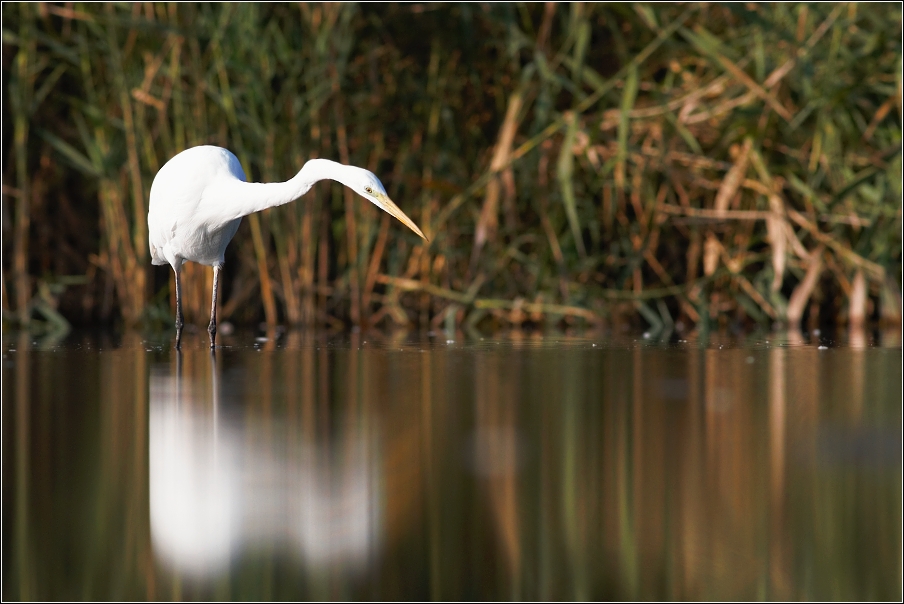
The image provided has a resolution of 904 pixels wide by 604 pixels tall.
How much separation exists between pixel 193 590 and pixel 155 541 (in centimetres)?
21

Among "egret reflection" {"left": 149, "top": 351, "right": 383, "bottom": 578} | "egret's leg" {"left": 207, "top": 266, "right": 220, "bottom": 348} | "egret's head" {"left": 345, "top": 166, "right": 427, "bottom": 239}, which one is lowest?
"egret reflection" {"left": 149, "top": 351, "right": 383, "bottom": 578}

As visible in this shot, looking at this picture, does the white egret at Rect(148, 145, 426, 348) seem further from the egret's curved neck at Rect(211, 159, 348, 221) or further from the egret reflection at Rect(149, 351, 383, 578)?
the egret reflection at Rect(149, 351, 383, 578)

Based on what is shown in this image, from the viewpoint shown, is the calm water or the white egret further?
the white egret

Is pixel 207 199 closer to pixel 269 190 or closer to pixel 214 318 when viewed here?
pixel 269 190

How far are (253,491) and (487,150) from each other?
3863 millimetres

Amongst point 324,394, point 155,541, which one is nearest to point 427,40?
point 324,394

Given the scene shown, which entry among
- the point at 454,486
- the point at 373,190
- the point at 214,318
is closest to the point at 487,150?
the point at 214,318

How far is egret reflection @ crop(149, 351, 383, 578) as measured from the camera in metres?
1.52

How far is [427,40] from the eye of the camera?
5.35 m

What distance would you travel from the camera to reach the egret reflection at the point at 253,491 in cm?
152

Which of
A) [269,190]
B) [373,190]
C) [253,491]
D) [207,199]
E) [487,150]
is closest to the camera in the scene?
[253,491]

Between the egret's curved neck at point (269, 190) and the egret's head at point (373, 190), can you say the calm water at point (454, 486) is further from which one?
the egret's curved neck at point (269, 190)

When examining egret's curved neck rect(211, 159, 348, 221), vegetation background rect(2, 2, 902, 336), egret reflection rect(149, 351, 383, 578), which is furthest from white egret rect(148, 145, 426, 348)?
egret reflection rect(149, 351, 383, 578)

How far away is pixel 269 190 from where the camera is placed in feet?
13.0
